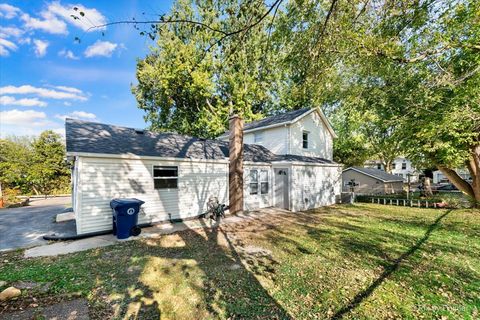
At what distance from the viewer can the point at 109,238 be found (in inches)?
281

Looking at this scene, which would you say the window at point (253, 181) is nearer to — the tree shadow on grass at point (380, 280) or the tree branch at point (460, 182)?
the tree shadow on grass at point (380, 280)

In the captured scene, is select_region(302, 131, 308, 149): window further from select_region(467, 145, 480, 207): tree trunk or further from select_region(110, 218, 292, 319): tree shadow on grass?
select_region(110, 218, 292, 319): tree shadow on grass

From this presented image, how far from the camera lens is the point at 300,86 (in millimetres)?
7668

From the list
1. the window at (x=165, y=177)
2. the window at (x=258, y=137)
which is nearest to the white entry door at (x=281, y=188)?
the window at (x=258, y=137)

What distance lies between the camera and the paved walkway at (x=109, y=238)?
19.5 ft

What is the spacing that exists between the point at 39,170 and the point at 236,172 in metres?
18.9

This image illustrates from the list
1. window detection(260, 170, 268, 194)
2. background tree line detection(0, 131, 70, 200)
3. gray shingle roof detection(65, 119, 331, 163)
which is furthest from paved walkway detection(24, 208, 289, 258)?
background tree line detection(0, 131, 70, 200)

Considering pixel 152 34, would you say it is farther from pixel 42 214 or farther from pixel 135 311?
pixel 42 214

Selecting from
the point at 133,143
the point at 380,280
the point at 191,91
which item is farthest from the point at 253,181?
the point at 191,91

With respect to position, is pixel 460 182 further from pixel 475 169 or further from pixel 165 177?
pixel 165 177

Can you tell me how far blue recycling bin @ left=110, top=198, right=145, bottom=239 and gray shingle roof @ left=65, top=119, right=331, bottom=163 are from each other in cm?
213

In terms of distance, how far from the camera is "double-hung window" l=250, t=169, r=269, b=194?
1206 cm

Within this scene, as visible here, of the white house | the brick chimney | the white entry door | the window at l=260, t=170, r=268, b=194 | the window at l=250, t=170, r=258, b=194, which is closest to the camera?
the white house

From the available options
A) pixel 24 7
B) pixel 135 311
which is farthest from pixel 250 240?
pixel 24 7
